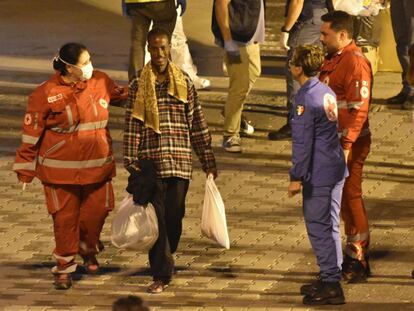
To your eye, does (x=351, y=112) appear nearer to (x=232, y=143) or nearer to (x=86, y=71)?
(x=86, y=71)

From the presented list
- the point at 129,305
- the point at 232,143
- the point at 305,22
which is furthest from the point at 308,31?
the point at 129,305

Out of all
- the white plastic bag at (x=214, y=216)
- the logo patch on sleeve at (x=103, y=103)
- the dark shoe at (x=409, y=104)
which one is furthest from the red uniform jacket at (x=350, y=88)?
the dark shoe at (x=409, y=104)

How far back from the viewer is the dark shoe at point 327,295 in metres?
9.16

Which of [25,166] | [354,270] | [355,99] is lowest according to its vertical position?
[354,270]

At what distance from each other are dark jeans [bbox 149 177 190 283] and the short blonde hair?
117 cm

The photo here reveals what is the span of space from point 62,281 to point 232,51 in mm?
3576

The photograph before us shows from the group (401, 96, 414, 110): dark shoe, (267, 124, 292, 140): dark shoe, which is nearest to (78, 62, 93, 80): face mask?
(267, 124, 292, 140): dark shoe

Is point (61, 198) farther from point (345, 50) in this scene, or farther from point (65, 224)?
point (345, 50)

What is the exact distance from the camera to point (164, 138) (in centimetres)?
938

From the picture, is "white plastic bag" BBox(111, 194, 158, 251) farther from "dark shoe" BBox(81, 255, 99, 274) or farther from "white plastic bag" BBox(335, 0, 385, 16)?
"white plastic bag" BBox(335, 0, 385, 16)

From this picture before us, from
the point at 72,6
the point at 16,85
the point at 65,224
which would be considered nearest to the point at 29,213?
the point at 65,224

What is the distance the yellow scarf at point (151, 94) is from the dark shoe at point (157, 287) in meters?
1.03

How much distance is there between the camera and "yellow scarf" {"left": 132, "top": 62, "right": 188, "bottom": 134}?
365 inches

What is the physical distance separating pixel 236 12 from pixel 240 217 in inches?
88.0
